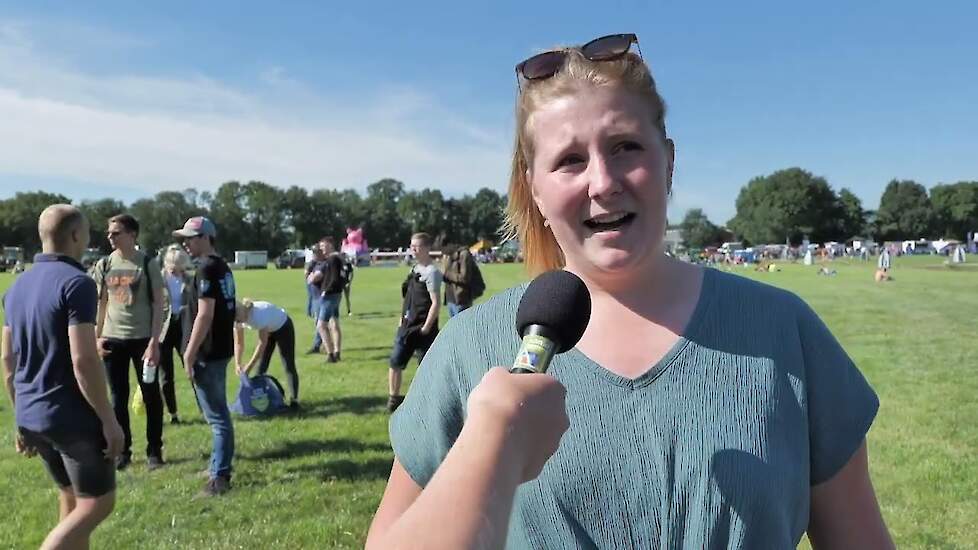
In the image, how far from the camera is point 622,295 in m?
1.75

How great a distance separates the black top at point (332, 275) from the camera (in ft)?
41.2

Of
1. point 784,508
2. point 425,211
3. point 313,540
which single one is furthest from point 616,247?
point 425,211

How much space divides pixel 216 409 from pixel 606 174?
5.60m

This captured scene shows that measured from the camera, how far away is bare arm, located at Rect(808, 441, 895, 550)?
1.61m

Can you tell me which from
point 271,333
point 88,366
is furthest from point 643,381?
point 271,333

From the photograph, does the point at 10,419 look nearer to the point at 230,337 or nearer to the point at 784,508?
the point at 230,337

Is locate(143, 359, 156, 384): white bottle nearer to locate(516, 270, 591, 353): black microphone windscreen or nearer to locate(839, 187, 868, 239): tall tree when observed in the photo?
locate(516, 270, 591, 353): black microphone windscreen

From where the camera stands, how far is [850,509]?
162 centimetres

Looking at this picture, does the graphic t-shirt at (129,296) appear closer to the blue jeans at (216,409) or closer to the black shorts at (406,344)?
the blue jeans at (216,409)

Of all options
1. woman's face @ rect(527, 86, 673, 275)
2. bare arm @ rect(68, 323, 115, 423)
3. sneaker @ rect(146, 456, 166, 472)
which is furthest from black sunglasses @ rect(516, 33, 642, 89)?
sneaker @ rect(146, 456, 166, 472)

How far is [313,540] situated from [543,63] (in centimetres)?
462

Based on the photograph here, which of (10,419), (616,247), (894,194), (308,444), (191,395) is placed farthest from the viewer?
(894,194)

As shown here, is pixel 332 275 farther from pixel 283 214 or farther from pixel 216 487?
pixel 283 214

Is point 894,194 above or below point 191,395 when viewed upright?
above
